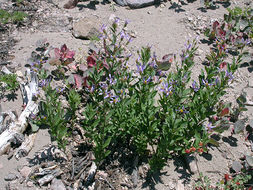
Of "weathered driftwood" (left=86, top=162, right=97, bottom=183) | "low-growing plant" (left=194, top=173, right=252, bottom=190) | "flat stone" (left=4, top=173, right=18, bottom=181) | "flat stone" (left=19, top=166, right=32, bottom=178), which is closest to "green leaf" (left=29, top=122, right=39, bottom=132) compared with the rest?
"flat stone" (left=19, top=166, right=32, bottom=178)

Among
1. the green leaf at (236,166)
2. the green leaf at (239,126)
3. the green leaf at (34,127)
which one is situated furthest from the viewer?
the green leaf at (239,126)

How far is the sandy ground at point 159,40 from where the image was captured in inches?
138

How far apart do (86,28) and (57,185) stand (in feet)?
10.6

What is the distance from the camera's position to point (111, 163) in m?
3.51

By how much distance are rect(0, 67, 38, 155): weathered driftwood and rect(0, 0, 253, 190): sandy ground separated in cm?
18

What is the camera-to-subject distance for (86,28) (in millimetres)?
5414

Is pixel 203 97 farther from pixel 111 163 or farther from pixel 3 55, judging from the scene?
pixel 3 55

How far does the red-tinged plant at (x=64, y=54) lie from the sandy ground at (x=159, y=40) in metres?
0.43

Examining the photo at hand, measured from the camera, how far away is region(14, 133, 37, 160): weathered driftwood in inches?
139

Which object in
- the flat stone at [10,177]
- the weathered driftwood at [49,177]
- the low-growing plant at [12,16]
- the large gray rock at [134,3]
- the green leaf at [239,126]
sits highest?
the large gray rock at [134,3]

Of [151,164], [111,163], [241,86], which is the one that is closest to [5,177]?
[111,163]

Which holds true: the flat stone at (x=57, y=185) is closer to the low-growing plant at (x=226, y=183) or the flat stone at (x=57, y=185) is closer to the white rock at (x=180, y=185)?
the white rock at (x=180, y=185)

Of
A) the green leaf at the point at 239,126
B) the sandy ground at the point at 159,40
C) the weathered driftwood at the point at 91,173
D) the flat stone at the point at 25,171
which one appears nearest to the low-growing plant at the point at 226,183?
the sandy ground at the point at 159,40

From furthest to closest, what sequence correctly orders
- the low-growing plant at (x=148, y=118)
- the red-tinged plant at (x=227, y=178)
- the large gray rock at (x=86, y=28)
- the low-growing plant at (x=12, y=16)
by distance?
the low-growing plant at (x=12, y=16), the large gray rock at (x=86, y=28), the red-tinged plant at (x=227, y=178), the low-growing plant at (x=148, y=118)
